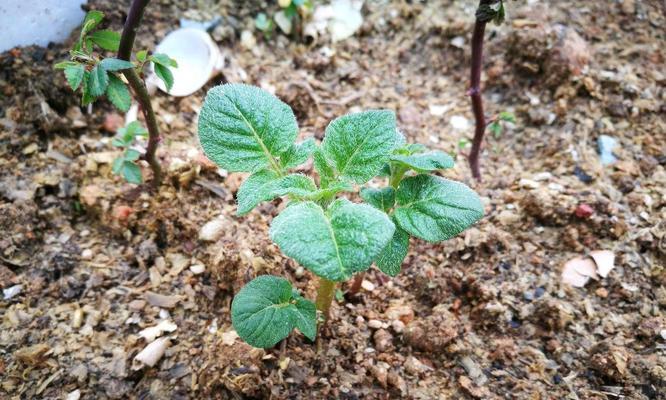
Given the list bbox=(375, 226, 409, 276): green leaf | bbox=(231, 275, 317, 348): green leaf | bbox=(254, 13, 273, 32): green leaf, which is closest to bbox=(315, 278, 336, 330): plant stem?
bbox=(231, 275, 317, 348): green leaf

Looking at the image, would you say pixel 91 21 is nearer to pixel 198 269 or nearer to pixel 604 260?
pixel 198 269

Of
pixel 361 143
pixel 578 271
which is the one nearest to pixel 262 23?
pixel 361 143

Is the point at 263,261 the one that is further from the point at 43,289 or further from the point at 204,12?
the point at 204,12

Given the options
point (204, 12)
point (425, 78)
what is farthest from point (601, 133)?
point (204, 12)

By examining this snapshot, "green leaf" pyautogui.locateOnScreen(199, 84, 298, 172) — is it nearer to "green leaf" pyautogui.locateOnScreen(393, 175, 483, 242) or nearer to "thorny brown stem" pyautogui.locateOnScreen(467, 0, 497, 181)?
"green leaf" pyautogui.locateOnScreen(393, 175, 483, 242)

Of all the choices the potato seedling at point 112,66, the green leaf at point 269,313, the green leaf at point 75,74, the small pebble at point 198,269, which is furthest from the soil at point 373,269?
the green leaf at point 75,74

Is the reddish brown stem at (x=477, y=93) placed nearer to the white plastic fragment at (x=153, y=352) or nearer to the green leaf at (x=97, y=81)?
the green leaf at (x=97, y=81)
